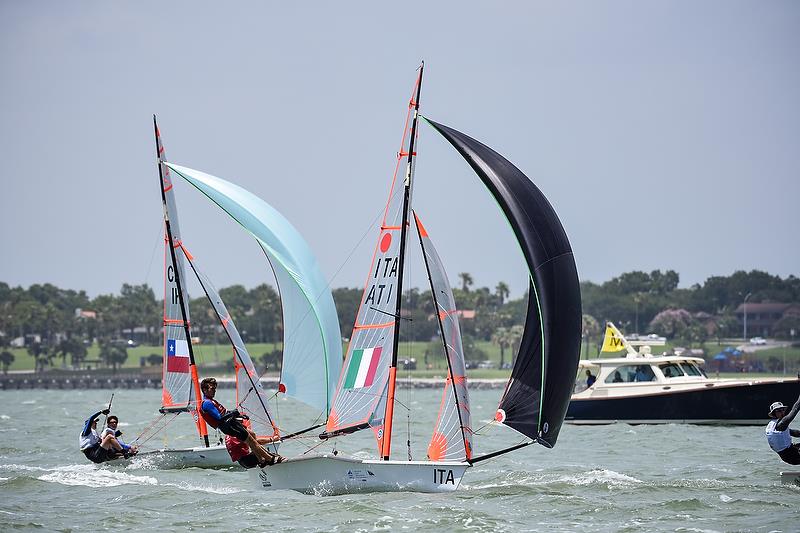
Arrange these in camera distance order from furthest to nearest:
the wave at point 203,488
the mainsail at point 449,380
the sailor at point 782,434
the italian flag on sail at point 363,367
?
1. the wave at point 203,488
2. the sailor at point 782,434
3. the italian flag on sail at point 363,367
4. the mainsail at point 449,380

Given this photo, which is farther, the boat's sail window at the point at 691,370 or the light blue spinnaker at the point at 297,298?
the boat's sail window at the point at 691,370

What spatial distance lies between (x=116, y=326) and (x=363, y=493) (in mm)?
162769

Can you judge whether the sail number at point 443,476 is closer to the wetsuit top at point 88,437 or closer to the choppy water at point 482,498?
the choppy water at point 482,498

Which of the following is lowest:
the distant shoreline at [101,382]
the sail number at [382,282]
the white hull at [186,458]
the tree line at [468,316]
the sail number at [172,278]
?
the white hull at [186,458]

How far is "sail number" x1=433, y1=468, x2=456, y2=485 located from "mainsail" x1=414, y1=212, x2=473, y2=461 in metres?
0.45


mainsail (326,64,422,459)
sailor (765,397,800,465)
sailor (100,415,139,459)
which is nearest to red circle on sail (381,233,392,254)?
mainsail (326,64,422,459)

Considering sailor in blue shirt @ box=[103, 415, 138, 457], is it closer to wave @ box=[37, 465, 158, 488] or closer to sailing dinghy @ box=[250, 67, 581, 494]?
wave @ box=[37, 465, 158, 488]

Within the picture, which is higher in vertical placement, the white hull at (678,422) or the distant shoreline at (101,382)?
the distant shoreline at (101,382)

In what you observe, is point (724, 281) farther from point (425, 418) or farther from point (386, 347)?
point (386, 347)

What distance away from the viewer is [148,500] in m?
22.2

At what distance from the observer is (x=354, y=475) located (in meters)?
20.9

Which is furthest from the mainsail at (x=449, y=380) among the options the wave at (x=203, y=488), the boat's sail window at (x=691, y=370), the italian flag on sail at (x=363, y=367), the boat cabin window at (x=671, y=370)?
the boat's sail window at (x=691, y=370)

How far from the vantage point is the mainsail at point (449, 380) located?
826 inches

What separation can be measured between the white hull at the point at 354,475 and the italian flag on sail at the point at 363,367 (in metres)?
1.49
